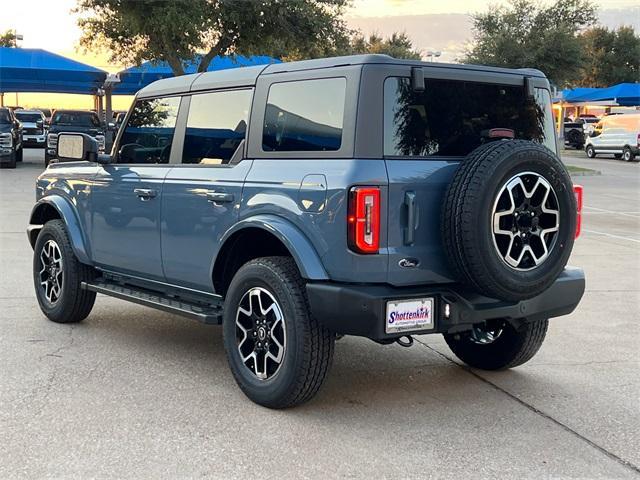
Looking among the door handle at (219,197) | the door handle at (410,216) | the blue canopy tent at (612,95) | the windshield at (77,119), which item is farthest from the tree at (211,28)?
the blue canopy tent at (612,95)

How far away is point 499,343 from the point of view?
17.2ft

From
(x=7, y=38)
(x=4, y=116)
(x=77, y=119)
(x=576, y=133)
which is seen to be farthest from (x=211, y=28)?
(x=7, y=38)

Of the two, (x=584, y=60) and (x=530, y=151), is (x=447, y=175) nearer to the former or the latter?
(x=530, y=151)

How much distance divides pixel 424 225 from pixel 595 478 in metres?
1.49

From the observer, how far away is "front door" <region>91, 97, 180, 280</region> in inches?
213

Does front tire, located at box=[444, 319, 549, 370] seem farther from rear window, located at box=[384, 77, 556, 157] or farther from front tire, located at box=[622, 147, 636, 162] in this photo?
front tire, located at box=[622, 147, 636, 162]

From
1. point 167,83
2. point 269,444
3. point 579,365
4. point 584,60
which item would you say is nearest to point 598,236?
point 579,365

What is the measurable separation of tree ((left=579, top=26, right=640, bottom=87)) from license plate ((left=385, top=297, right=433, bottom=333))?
77.3 m

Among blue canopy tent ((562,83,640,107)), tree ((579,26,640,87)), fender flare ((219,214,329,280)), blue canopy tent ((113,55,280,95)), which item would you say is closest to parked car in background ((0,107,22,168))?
blue canopy tent ((113,55,280,95))

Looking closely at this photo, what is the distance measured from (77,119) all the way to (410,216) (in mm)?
24198

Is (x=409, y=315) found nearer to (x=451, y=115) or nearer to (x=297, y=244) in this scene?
(x=297, y=244)

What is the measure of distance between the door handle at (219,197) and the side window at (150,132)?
765 mm

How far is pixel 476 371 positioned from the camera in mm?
5316

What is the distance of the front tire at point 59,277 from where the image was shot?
6.18 m
